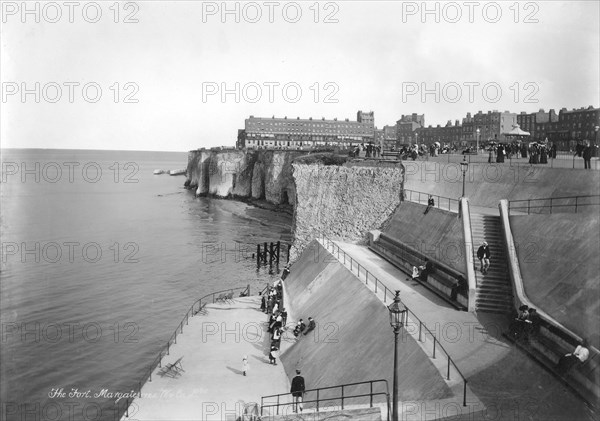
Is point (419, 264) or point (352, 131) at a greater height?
point (352, 131)

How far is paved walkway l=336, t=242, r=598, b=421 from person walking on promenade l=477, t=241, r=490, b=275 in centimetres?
199

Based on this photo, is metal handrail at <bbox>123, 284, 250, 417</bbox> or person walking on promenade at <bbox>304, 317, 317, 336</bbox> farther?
person walking on promenade at <bbox>304, 317, 317, 336</bbox>

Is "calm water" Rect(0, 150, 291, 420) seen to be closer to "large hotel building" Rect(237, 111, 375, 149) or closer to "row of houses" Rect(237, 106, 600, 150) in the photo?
"row of houses" Rect(237, 106, 600, 150)

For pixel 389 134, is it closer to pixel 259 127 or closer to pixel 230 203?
pixel 259 127

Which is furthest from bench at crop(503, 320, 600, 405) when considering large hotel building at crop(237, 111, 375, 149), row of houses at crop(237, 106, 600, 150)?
large hotel building at crop(237, 111, 375, 149)

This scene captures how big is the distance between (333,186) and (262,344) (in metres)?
16.6

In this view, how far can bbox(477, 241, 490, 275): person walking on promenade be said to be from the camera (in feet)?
63.4

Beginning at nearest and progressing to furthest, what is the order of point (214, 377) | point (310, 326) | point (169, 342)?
point (214, 377)
point (310, 326)
point (169, 342)

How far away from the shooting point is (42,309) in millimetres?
30109

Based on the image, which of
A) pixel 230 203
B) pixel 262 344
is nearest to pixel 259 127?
pixel 230 203

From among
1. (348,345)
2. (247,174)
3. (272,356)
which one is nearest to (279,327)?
(272,356)

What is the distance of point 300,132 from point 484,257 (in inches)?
5489

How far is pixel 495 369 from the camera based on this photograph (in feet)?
46.1

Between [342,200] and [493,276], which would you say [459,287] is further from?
[342,200]
